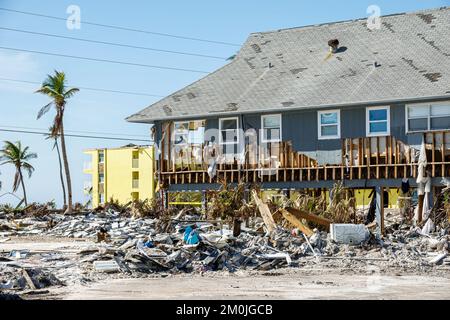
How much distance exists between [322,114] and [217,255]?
14413mm

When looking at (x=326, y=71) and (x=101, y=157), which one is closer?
(x=326, y=71)

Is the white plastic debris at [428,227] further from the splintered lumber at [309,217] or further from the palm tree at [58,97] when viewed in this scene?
the palm tree at [58,97]

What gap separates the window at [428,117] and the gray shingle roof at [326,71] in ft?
2.31

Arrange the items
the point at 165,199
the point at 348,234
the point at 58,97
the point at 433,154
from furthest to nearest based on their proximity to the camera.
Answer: the point at 58,97 < the point at 165,199 < the point at 433,154 < the point at 348,234

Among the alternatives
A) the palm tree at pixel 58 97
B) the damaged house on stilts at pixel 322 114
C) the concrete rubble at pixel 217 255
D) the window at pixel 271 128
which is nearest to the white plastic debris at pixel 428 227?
the concrete rubble at pixel 217 255

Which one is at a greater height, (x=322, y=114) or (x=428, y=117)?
(x=322, y=114)

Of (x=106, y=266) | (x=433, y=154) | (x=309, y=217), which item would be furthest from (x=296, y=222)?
(x=433, y=154)

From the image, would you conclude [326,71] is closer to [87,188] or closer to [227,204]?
[227,204]

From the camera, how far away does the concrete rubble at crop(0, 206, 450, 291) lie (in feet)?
61.8

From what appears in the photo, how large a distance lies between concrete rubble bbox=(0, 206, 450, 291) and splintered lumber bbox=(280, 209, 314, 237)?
0.49 ft

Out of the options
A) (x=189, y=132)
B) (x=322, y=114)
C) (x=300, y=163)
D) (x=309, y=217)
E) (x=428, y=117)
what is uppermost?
(x=322, y=114)

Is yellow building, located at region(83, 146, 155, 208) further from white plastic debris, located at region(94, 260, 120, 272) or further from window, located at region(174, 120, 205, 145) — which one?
white plastic debris, located at region(94, 260, 120, 272)

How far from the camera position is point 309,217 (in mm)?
25172
